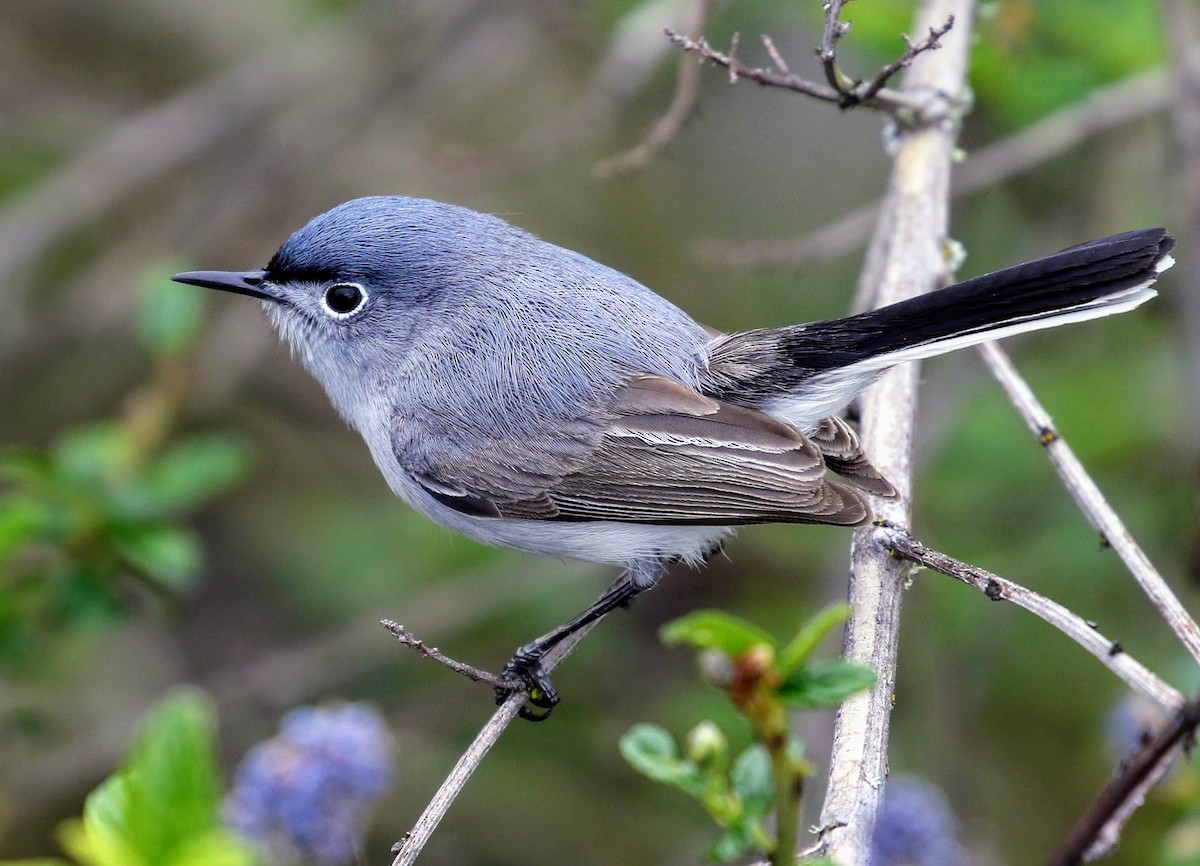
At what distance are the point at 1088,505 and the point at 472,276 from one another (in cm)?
148

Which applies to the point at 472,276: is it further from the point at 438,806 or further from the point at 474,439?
the point at 438,806

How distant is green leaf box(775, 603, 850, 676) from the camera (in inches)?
43.9

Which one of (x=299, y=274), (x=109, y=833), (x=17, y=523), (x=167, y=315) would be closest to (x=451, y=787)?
(x=109, y=833)

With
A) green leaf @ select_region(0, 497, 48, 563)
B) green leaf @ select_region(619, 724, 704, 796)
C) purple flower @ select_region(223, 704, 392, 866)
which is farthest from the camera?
green leaf @ select_region(0, 497, 48, 563)

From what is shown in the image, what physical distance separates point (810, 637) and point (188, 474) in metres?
2.33

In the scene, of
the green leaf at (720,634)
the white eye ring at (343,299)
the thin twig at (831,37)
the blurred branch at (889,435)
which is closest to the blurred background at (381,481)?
the blurred branch at (889,435)

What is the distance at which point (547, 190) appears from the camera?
18.2 ft

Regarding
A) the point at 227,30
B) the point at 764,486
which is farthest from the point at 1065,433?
the point at 227,30

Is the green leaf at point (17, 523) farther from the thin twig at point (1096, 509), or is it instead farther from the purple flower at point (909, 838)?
the thin twig at point (1096, 509)

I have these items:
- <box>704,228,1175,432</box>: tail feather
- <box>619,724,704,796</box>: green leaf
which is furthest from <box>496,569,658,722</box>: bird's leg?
<box>619,724,704,796</box>: green leaf

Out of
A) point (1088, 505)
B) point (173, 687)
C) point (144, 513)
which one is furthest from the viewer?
point (173, 687)

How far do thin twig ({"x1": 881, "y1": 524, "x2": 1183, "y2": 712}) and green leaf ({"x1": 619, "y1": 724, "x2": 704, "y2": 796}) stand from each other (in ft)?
1.91

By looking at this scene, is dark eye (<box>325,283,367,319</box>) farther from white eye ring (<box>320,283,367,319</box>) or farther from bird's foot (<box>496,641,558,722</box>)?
bird's foot (<box>496,641,558,722</box>)

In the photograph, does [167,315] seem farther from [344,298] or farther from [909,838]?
[909,838]
